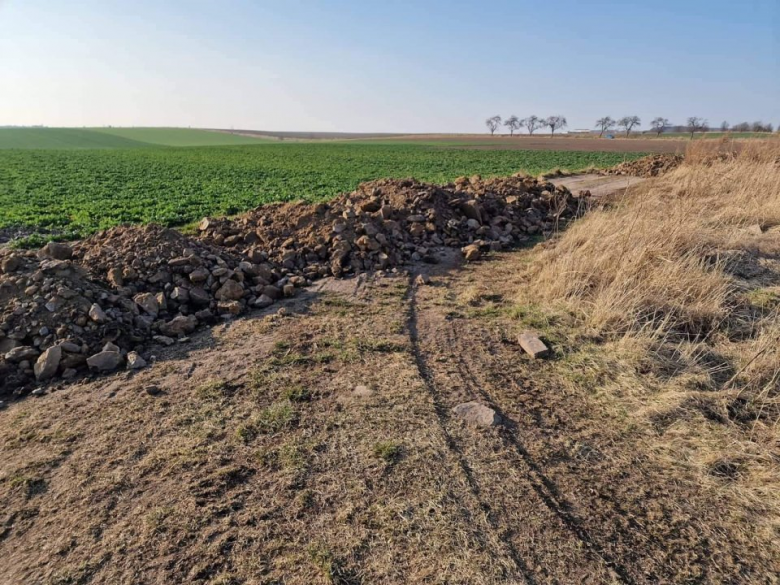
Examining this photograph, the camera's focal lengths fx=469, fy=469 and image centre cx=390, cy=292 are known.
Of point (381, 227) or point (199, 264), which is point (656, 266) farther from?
point (199, 264)

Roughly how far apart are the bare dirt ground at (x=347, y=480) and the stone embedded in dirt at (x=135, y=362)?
165mm

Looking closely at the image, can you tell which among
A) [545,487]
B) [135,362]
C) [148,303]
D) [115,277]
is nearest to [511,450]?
[545,487]

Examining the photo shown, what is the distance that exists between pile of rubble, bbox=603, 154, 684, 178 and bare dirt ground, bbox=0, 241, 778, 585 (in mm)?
17804

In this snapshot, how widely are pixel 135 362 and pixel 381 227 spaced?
186 inches

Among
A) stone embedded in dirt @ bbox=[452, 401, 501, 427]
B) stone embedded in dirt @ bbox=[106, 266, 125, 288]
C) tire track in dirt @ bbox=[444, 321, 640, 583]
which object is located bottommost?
tire track in dirt @ bbox=[444, 321, 640, 583]

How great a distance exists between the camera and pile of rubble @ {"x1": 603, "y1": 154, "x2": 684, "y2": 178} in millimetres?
19016

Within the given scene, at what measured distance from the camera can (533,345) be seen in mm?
4836

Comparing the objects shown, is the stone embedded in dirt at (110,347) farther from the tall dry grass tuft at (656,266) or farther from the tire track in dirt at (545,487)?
the tall dry grass tuft at (656,266)

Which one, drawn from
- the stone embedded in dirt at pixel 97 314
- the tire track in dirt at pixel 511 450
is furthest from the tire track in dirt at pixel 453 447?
the stone embedded in dirt at pixel 97 314

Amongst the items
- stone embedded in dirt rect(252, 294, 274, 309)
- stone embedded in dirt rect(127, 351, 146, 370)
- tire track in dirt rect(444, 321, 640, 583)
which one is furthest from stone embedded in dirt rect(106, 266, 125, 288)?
tire track in dirt rect(444, 321, 640, 583)

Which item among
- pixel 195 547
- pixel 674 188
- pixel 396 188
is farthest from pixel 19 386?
pixel 674 188

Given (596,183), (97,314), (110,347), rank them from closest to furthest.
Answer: (110,347) → (97,314) → (596,183)

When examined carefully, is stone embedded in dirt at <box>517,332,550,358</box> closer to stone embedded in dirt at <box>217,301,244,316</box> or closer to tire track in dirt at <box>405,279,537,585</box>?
tire track in dirt at <box>405,279,537,585</box>

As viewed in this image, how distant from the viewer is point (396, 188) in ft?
33.2
